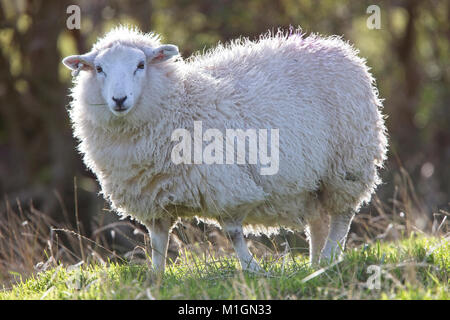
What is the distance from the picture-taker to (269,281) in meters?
3.97

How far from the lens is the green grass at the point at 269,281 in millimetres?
3691

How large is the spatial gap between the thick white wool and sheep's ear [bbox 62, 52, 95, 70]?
0.07m

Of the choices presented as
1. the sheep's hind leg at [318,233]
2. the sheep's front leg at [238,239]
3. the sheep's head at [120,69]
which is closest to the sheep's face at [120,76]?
the sheep's head at [120,69]

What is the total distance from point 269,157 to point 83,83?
1.44 meters

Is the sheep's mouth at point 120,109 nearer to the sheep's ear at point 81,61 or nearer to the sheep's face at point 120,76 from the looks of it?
the sheep's face at point 120,76

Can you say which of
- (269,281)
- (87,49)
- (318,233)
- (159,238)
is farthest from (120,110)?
(87,49)

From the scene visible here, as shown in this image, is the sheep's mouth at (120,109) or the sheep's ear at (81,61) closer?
the sheep's mouth at (120,109)

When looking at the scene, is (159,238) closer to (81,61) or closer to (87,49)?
(81,61)

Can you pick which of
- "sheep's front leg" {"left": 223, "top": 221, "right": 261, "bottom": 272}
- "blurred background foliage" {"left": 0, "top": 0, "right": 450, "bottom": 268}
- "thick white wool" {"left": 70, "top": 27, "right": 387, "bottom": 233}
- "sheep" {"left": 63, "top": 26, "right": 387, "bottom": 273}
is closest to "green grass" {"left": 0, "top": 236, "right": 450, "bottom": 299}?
"sheep's front leg" {"left": 223, "top": 221, "right": 261, "bottom": 272}

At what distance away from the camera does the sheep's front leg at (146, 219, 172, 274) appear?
15.5ft

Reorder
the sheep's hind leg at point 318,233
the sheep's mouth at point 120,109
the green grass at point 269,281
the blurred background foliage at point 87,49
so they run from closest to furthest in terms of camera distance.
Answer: the green grass at point 269,281 < the sheep's mouth at point 120,109 < the sheep's hind leg at point 318,233 < the blurred background foliage at point 87,49

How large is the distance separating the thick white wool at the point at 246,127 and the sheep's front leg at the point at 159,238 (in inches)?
4.2

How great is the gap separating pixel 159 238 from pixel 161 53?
1332 mm
